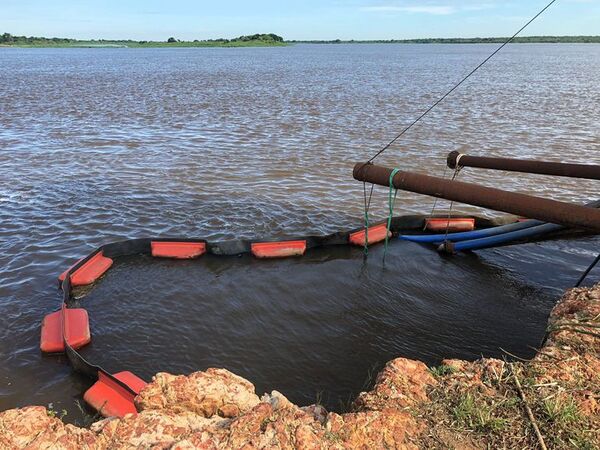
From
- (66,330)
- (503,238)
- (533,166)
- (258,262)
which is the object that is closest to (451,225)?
(503,238)

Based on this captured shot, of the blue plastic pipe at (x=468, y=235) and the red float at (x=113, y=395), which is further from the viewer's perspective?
the blue plastic pipe at (x=468, y=235)

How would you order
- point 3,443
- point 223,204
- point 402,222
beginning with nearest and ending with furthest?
point 3,443
point 402,222
point 223,204

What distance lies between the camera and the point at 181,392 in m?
4.08

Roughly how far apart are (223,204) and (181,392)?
31.4ft

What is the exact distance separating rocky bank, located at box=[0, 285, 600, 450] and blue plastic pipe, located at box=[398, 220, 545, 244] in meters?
5.65

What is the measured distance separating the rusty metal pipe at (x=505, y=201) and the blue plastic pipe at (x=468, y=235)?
4285mm

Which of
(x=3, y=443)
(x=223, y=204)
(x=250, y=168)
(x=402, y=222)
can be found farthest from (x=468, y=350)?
(x=250, y=168)

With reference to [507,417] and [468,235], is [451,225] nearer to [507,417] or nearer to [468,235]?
[468,235]

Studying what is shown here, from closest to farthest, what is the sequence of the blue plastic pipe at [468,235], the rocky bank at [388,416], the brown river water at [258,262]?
the rocky bank at [388,416] < the brown river water at [258,262] < the blue plastic pipe at [468,235]

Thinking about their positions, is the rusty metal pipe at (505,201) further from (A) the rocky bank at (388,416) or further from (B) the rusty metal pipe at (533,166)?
(B) the rusty metal pipe at (533,166)

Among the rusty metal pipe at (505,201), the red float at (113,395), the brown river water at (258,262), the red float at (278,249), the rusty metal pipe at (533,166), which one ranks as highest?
the rusty metal pipe at (505,201)

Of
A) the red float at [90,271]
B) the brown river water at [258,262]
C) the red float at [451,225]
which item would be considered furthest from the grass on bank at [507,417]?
the red float at [451,225]

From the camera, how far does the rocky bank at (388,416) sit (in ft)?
11.0

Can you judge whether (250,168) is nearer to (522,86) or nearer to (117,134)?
(117,134)
